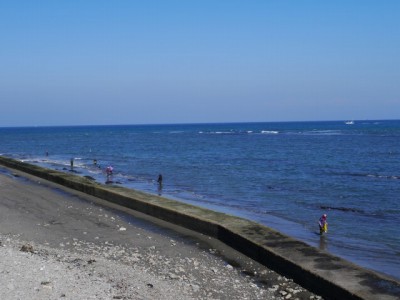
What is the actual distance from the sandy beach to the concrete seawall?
25 centimetres

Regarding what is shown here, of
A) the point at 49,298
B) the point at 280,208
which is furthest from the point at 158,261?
the point at 280,208

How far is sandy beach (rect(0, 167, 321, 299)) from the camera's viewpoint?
832 cm

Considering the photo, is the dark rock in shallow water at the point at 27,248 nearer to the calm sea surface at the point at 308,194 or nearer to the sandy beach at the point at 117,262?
the sandy beach at the point at 117,262

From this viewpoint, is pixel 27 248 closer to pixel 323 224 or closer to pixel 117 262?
pixel 117 262

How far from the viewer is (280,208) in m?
21.0

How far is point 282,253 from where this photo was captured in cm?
1040

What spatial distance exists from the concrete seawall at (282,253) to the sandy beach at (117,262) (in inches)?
9.8

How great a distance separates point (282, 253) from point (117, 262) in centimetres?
338

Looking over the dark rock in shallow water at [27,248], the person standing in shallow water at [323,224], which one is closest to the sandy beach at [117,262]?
the dark rock in shallow water at [27,248]

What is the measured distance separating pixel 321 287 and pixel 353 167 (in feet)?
112

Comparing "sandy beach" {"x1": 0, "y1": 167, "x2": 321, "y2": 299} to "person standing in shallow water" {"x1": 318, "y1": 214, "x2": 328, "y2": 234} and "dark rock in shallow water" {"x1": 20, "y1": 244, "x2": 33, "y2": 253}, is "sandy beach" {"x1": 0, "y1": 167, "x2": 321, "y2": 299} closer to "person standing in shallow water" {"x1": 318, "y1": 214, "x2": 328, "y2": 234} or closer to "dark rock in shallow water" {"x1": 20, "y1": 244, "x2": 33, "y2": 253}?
"dark rock in shallow water" {"x1": 20, "y1": 244, "x2": 33, "y2": 253}

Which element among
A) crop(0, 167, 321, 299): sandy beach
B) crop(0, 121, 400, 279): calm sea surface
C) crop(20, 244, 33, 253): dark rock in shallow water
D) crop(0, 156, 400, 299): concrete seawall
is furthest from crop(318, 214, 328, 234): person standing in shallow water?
crop(20, 244, 33, 253): dark rock in shallow water

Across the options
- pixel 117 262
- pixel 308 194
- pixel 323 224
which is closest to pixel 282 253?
pixel 117 262

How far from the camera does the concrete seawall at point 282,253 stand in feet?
27.8
